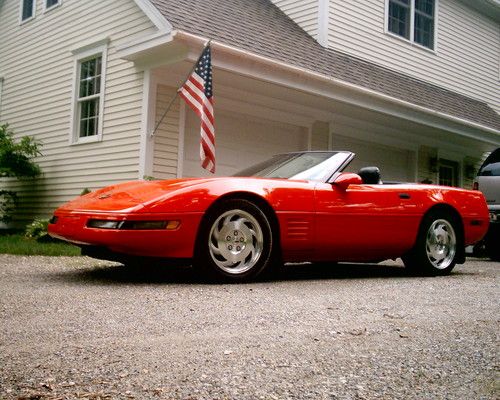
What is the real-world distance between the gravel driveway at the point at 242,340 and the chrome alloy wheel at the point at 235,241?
0.86 ft

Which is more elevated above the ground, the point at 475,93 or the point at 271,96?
the point at 475,93

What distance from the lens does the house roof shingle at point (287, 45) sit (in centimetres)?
941

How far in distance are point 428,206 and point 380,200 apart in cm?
64

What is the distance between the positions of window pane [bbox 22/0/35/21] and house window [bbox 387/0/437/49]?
26.7 feet

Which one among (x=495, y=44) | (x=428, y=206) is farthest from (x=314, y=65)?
(x=495, y=44)

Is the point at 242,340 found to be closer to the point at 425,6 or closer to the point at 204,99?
the point at 204,99

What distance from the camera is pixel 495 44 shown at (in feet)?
58.2

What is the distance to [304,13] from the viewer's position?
42.3ft

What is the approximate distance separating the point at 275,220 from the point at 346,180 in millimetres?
801

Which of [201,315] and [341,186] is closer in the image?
[201,315]

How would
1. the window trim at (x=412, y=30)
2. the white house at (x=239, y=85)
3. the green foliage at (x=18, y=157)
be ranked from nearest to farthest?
the white house at (x=239, y=85) → the green foliage at (x=18, y=157) → the window trim at (x=412, y=30)

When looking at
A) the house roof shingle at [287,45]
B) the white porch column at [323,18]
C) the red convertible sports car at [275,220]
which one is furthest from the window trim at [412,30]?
the red convertible sports car at [275,220]

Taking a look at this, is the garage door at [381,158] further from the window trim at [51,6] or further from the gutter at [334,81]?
the window trim at [51,6]

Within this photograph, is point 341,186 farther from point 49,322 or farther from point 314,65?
point 314,65
